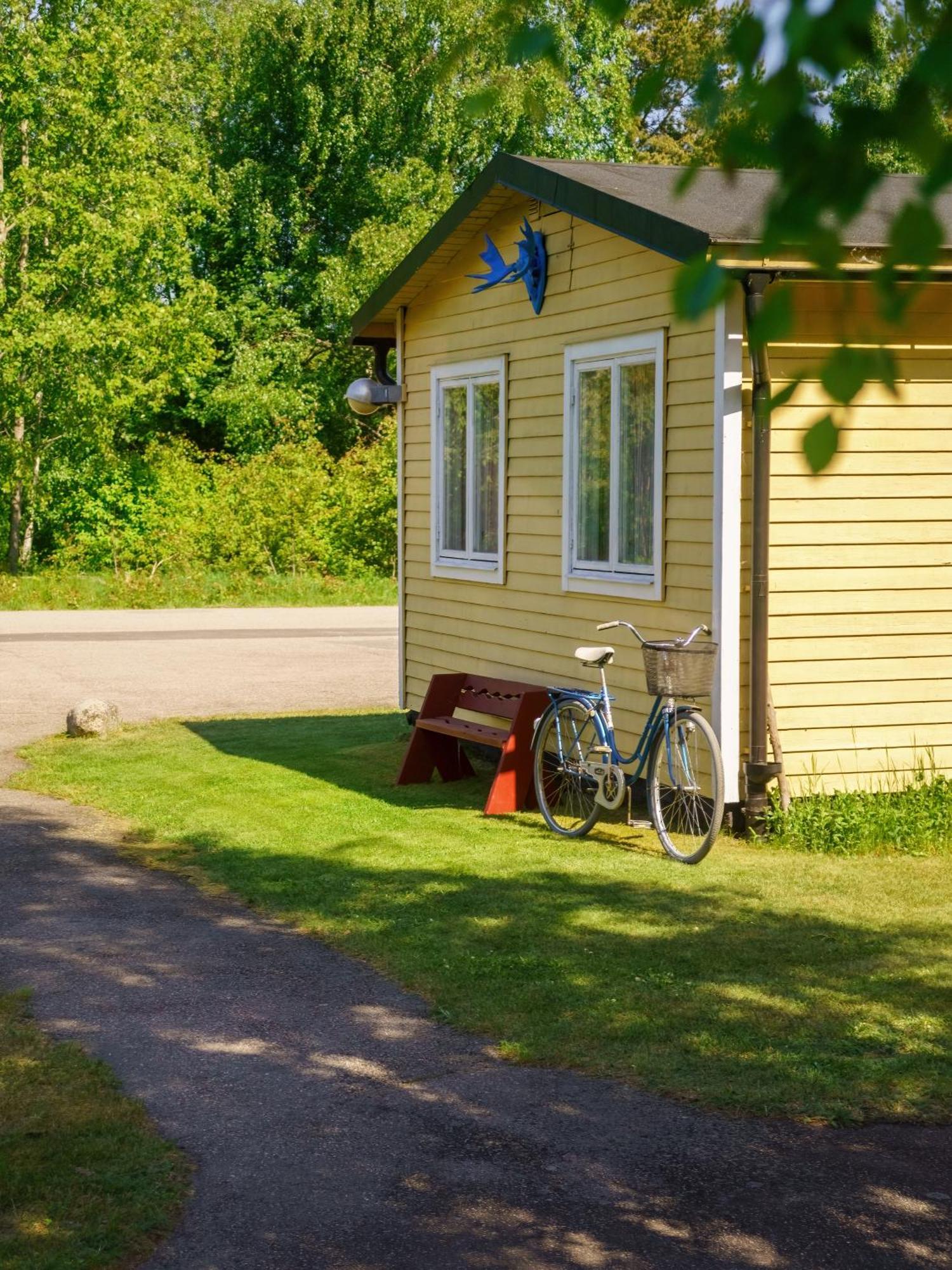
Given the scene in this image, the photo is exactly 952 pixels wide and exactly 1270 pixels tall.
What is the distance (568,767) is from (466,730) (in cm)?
144

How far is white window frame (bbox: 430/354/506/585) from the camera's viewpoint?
38.9 ft

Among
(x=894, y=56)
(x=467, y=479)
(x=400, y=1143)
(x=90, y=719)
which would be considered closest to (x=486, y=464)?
(x=467, y=479)

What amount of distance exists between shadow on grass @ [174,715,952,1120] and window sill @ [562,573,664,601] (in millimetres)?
1499

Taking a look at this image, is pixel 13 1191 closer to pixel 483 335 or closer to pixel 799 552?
pixel 799 552

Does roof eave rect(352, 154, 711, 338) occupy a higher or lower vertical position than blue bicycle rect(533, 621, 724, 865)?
higher

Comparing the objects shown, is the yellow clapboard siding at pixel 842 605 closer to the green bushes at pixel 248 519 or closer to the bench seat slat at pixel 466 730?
the bench seat slat at pixel 466 730

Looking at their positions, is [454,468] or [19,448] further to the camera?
[19,448]

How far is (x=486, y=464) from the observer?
12.2 meters

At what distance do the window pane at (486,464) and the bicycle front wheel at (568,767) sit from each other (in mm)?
2308

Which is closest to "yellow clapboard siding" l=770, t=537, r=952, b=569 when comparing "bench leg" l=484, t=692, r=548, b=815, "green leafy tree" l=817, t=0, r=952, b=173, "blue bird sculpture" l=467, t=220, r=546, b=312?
"bench leg" l=484, t=692, r=548, b=815

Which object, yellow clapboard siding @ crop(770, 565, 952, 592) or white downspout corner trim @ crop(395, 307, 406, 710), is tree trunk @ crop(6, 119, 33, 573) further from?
yellow clapboard siding @ crop(770, 565, 952, 592)

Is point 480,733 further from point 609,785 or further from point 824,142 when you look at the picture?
point 824,142

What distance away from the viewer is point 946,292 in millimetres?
9211

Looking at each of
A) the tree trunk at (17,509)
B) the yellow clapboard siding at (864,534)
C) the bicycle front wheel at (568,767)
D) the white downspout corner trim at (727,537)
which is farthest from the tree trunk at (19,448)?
the yellow clapboard siding at (864,534)
